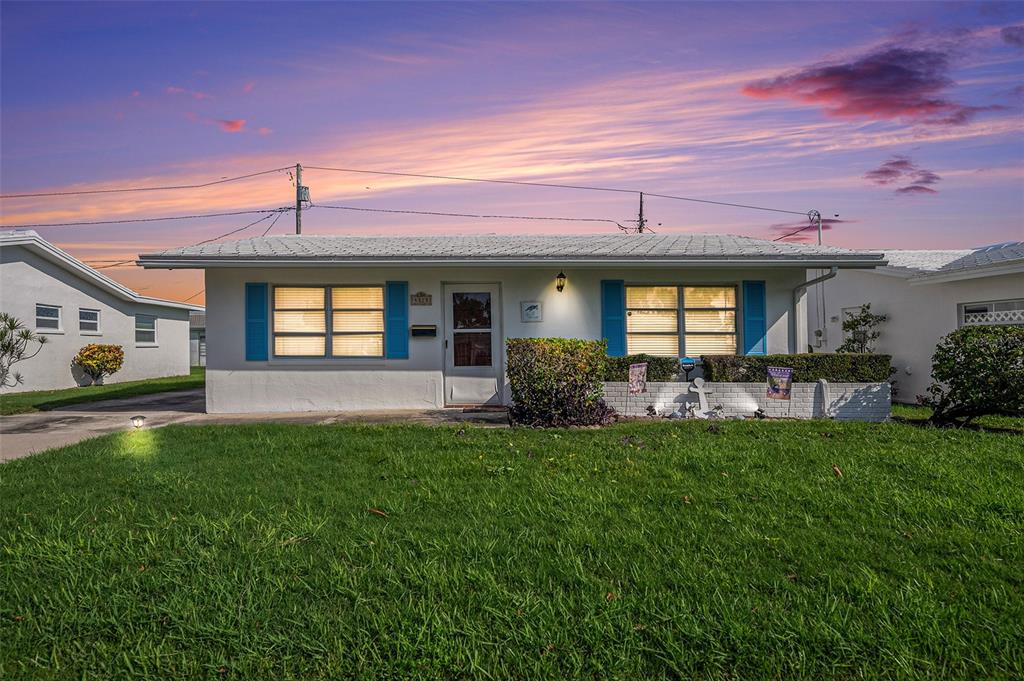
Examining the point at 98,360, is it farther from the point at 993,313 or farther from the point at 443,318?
the point at 993,313

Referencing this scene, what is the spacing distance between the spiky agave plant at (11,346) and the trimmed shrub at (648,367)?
16811mm

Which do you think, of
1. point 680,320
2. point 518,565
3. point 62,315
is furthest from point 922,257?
point 62,315

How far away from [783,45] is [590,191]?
19.7 meters

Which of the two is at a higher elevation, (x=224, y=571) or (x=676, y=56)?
(x=676, y=56)

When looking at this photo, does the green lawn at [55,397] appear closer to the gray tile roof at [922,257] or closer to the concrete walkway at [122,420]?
the concrete walkway at [122,420]

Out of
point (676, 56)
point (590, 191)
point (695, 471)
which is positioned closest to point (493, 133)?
point (676, 56)

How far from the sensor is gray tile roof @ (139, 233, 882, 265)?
9.91 m

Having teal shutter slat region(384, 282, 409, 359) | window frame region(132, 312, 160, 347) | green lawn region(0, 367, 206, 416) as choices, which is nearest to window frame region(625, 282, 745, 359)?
teal shutter slat region(384, 282, 409, 359)

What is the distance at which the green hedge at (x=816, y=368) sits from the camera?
9523mm

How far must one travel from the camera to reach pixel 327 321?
1071cm

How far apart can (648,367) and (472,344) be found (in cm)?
335

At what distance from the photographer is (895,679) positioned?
2418 millimetres

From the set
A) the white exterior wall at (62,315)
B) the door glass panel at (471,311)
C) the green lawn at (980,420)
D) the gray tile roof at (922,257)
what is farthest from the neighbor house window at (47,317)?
the gray tile roof at (922,257)

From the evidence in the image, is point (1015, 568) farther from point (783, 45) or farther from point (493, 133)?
point (493, 133)
